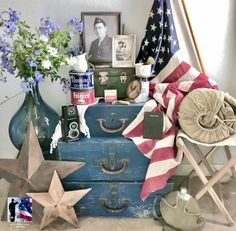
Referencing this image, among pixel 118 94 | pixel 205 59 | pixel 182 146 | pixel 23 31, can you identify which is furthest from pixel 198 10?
pixel 23 31

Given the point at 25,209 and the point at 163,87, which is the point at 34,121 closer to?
the point at 25,209

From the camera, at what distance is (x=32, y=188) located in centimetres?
175

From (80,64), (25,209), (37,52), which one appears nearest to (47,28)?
(37,52)

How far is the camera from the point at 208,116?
1.67 meters

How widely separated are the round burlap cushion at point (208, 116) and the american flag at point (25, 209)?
909 mm

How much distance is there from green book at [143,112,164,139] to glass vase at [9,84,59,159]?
1.81 ft

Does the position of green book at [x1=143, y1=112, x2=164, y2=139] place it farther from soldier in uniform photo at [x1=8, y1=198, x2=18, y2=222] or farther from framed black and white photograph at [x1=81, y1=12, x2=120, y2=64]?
soldier in uniform photo at [x1=8, y1=198, x2=18, y2=222]

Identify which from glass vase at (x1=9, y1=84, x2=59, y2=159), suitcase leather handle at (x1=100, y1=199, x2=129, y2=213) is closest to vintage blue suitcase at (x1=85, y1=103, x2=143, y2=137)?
glass vase at (x1=9, y1=84, x2=59, y2=159)

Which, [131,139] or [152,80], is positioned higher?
[152,80]

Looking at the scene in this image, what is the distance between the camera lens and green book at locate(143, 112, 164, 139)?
1.72 meters

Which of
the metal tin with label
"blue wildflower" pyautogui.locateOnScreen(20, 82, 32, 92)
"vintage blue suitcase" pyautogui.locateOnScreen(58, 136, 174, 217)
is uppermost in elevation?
"blue wildflower" pyautogui.locateOnScreen(20, 82, 32, 92)

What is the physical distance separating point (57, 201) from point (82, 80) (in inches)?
24.9

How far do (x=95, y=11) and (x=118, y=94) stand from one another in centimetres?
52

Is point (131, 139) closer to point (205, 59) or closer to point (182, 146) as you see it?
point (182, 146)
